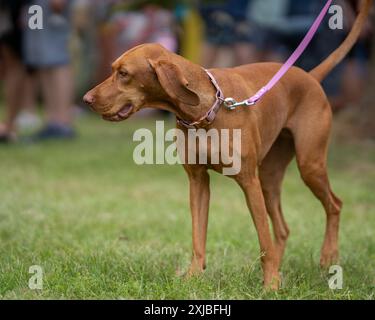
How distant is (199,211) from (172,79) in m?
0.86

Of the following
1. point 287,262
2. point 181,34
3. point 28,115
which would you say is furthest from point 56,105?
point 287,262

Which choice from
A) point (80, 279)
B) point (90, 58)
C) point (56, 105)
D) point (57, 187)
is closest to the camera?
point (80, 279)

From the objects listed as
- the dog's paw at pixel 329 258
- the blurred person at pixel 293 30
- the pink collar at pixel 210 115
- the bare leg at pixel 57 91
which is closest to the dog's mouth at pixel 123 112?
the pink collar at pixel 210 115

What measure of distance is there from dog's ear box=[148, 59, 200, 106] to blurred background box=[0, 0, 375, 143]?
5.50 metres

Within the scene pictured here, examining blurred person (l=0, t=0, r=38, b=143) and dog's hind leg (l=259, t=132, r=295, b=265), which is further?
blurred person (l=0, t=0, r=38, b=143)

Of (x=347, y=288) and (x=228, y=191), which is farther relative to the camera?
(x=228, y=191)

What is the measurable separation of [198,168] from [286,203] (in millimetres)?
2908

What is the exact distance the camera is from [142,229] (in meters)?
5.76

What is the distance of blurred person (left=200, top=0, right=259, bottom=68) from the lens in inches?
446

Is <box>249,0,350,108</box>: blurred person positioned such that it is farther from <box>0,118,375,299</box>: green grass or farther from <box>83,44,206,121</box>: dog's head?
<box>83,44,206,121</box>: dog's head

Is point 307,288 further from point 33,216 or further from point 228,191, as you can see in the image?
point 228,191

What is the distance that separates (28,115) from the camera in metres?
12.4

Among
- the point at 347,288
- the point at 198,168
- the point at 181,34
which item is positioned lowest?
the point at 347,288

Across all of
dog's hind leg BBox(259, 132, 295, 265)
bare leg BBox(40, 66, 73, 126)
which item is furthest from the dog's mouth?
bare leg BBox(40, 66, 73, 126)
